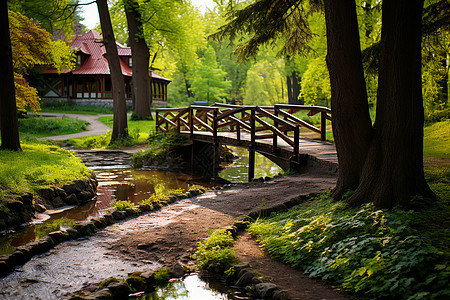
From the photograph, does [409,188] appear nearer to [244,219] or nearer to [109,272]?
[244,219]

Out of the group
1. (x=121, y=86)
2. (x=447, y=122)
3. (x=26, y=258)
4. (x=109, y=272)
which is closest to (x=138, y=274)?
(x=109, y=272)

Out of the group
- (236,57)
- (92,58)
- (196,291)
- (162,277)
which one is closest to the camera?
(196,291)

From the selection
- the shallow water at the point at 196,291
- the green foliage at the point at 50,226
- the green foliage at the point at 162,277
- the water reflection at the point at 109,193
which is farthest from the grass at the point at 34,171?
the shallow water at the point at 196,291

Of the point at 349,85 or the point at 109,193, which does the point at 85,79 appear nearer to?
the point at 109,193

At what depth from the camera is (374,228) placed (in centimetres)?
548

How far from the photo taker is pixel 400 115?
6371mm

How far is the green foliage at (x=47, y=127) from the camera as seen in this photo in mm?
25469

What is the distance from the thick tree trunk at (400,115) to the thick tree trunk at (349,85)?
594 mm

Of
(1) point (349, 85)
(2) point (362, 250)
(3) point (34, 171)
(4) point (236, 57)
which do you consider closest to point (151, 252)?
(2) point (362, 250)

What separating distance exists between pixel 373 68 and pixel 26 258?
310 inches

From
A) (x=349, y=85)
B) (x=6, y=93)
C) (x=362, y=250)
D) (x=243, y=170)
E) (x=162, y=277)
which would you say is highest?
(x=6, y=93)

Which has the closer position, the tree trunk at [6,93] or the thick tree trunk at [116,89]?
the tree trunk at [6,93]

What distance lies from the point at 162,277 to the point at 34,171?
6658 mm

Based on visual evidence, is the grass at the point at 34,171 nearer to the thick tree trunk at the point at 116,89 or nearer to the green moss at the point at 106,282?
the green moss at the point at 106,282
